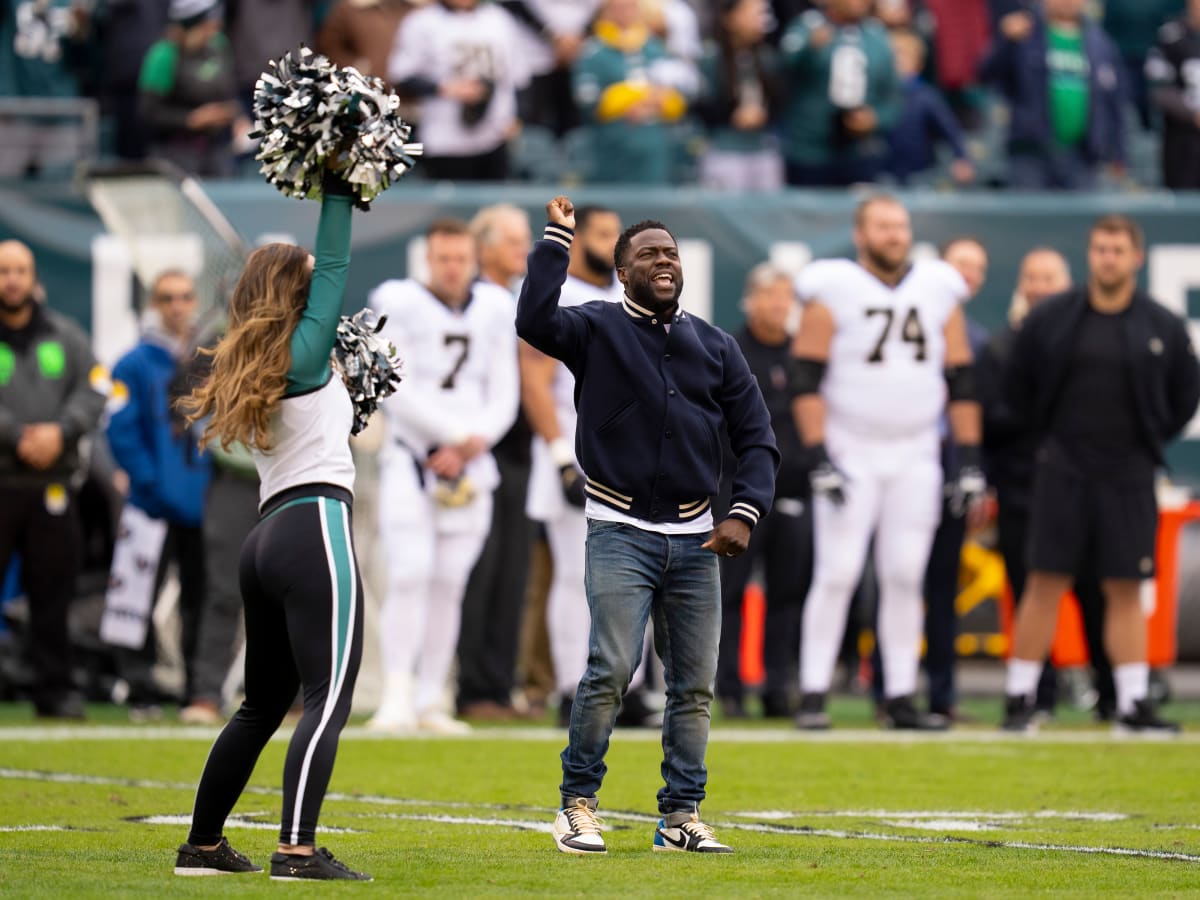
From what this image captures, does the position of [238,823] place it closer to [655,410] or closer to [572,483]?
[655,410]

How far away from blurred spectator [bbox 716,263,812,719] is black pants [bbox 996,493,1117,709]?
1.07m

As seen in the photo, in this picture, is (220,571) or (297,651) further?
(220,571)

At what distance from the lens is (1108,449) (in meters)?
10.6

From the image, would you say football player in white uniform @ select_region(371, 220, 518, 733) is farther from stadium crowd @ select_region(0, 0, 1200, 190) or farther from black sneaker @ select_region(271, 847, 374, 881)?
black sneaker @ select_region(271, 847, 374, 881)

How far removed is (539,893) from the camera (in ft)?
17.2

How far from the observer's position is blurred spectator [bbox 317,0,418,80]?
14031mm

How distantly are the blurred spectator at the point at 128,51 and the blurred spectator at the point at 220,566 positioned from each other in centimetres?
435

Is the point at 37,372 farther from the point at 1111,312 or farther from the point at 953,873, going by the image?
the point at 953,873

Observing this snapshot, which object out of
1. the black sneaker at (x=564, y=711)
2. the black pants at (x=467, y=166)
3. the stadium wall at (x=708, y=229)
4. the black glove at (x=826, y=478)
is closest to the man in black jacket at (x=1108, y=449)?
the black glove at (x=826, y=478)

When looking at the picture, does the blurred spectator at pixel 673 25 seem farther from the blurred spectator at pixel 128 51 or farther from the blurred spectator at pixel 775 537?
the blurred spectator at pixel 775 537

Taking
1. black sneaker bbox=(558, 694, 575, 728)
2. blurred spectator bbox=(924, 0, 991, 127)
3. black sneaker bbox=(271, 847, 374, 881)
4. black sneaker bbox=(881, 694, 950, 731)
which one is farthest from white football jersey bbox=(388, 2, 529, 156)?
black sneaker bbox=(271, 847, 374, 881)

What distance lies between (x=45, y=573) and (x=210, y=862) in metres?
5.53

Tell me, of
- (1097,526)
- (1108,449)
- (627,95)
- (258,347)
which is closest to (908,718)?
(1097,526)

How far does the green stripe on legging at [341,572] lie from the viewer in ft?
18.2
